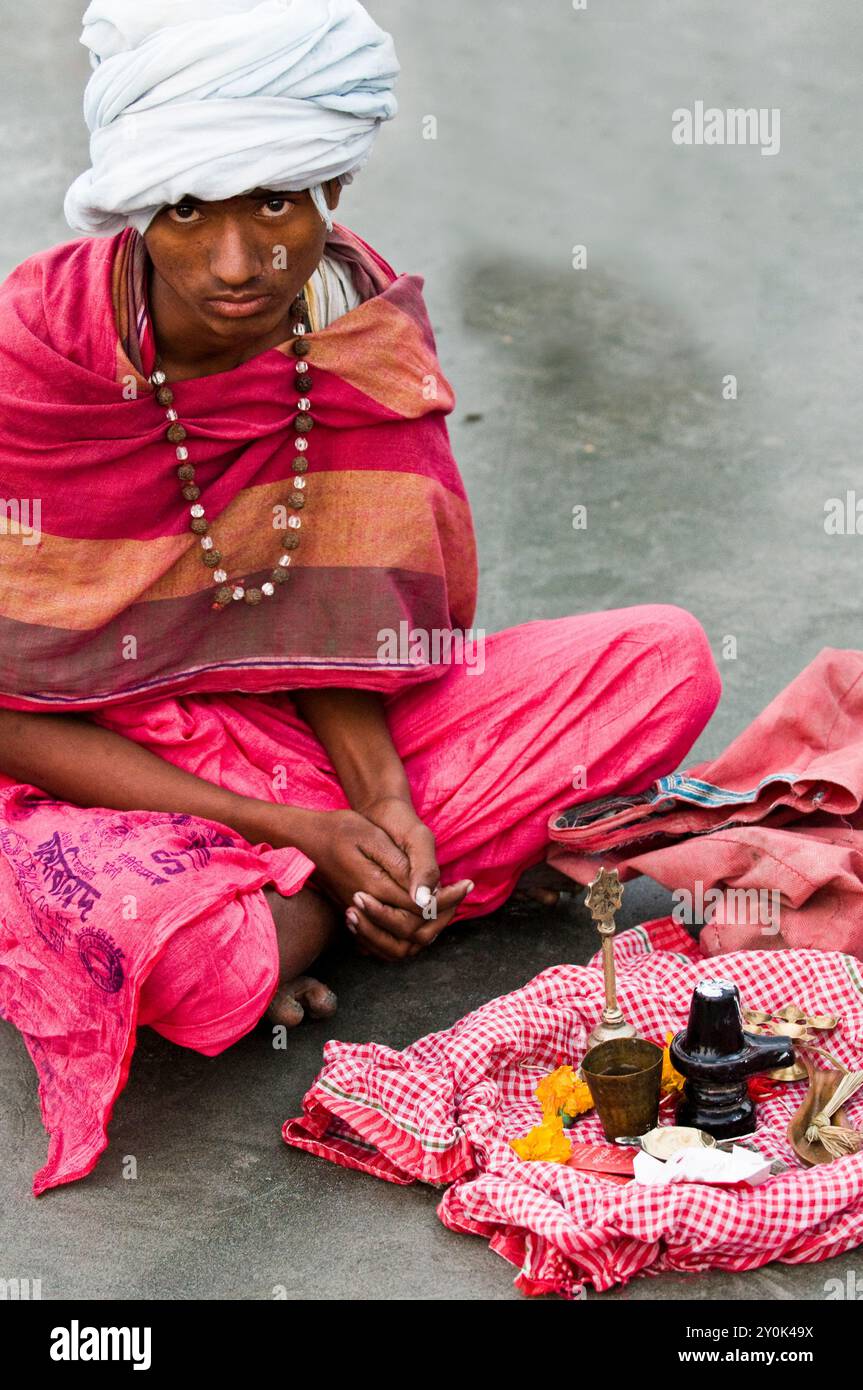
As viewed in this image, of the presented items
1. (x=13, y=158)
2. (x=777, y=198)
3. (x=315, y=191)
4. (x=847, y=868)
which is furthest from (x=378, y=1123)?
(x=13, y=158)

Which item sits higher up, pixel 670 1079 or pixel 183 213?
pixel 183 213

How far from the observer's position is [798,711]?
316 cm

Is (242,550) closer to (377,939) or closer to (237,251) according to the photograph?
(237,251)

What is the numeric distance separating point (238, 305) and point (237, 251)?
0.08m

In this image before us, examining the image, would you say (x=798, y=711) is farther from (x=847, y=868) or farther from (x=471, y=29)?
(x=471, y=29)

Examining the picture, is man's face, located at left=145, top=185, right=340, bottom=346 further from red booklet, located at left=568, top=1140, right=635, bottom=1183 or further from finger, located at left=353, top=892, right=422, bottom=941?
red booklet, located at left=568, top=1140, right=635, bottom=1183

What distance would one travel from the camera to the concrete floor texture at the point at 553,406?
102 inches

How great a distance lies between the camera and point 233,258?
8.59 ft

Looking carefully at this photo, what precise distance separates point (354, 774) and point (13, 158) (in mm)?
4081

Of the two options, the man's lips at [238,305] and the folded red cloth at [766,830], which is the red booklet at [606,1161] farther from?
the man's lips at [238,305]

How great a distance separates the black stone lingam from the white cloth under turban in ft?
4.25

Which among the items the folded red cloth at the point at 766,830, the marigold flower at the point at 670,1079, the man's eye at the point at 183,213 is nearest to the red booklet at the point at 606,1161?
the marigold flower at the point at 670,1079

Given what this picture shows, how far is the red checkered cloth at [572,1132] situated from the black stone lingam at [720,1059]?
3.0 inches

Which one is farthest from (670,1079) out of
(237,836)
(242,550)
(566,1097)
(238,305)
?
(238,305)
